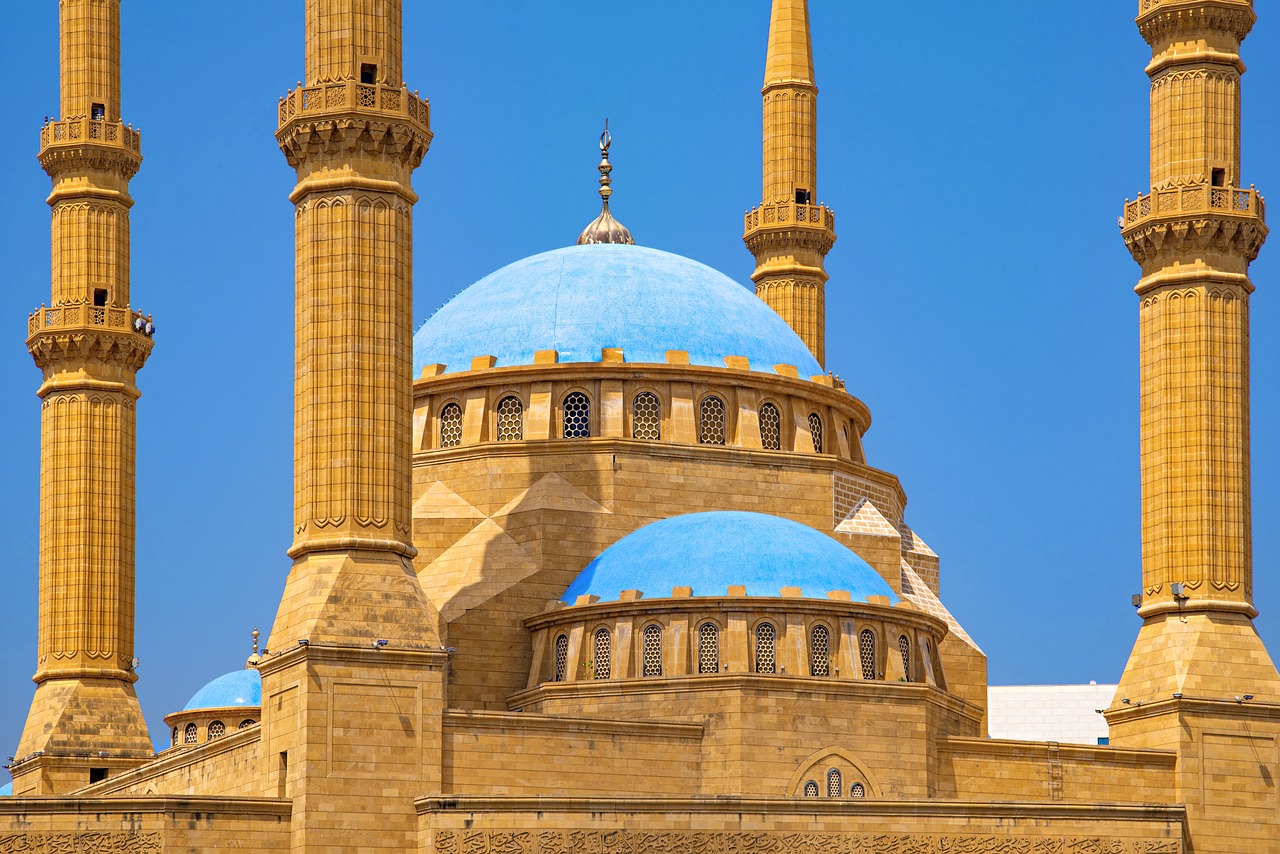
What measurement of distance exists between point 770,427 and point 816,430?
1.23 metres

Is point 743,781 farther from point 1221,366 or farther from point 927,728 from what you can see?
point 1221,366

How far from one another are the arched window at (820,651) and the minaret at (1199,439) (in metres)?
5.64

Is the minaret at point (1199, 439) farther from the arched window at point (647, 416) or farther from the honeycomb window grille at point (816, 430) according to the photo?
the arched window at point (647, 416)

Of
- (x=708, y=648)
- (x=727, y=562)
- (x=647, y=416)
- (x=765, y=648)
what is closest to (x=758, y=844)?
(x=765, y=648)

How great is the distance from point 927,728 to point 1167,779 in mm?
4168

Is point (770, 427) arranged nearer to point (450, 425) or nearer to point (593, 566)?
point (450, 425)

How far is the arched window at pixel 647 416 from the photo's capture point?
43844 millimetres

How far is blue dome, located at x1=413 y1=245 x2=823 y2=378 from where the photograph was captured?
146ft

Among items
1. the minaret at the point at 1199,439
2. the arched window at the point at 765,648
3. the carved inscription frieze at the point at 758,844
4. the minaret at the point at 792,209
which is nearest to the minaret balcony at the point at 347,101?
the arched window at the point at 765,648

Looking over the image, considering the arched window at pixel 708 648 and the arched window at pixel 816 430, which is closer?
the arched window at pixel 708 648

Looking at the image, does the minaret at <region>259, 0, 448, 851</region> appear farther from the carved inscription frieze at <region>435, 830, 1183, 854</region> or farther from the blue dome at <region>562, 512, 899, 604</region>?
the blue dome at <region>562, 512, 899, 604</region>

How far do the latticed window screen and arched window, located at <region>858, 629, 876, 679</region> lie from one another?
23.3ft

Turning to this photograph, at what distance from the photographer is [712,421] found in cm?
4431

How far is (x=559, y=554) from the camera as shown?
4159cm
